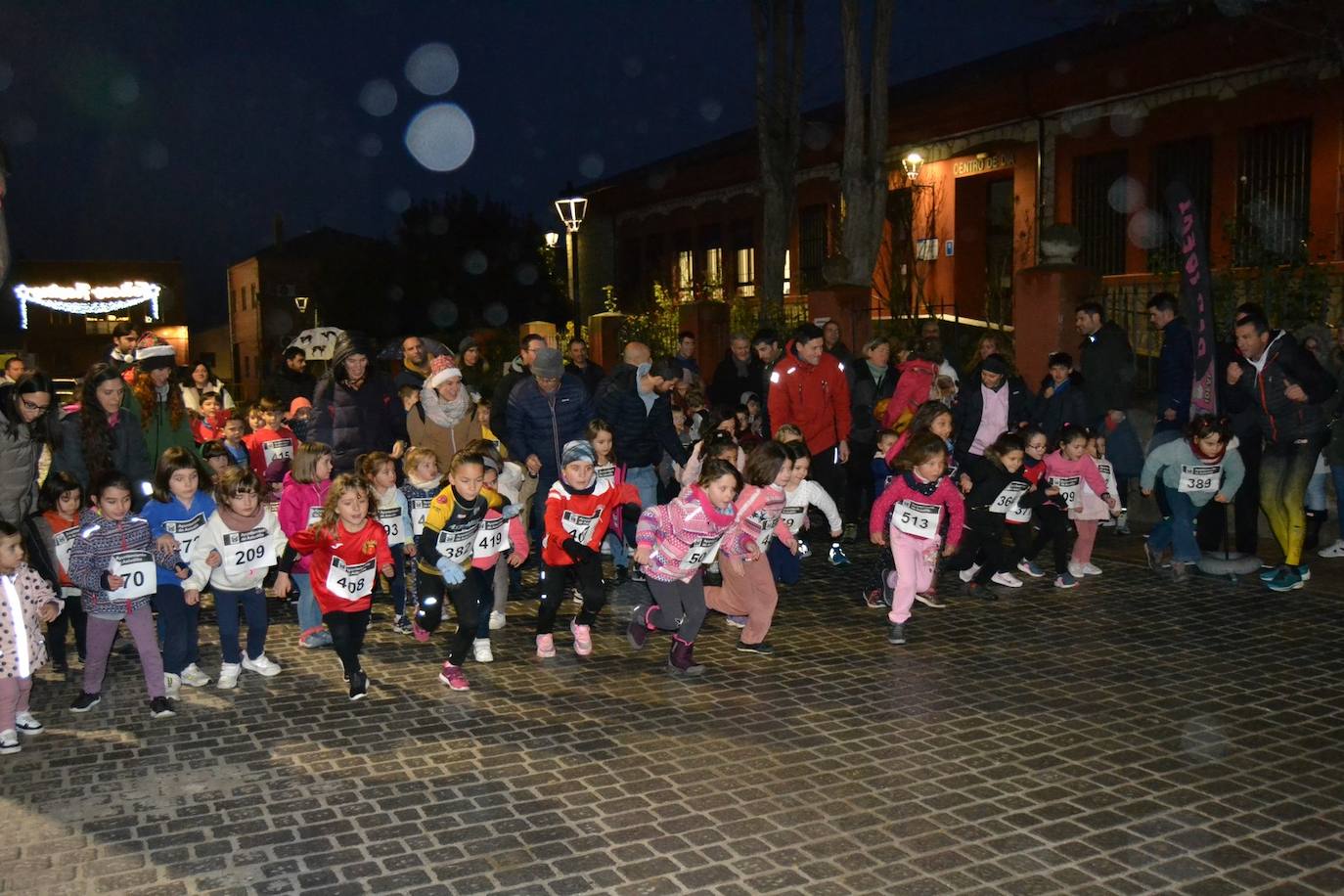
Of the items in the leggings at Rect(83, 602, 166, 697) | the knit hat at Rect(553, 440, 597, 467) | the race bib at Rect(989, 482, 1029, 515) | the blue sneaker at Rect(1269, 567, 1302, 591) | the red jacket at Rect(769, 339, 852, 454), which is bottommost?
the blue sneaker at Rect(1269, 567, 1302, 591)

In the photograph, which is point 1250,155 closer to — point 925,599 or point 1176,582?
point 1176,582

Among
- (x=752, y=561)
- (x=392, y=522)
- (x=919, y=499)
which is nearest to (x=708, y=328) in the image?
(x=919, y=499)

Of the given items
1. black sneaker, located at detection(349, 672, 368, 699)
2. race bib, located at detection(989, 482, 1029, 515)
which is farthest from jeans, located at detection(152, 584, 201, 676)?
race bib, located at detection(989, 482, 1029, 515)

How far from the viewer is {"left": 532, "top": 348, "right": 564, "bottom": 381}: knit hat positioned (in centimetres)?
914

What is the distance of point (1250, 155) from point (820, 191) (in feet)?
40.0

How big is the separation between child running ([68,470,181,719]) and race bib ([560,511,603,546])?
8.16 feet

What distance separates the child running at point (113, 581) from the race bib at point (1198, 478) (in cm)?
758

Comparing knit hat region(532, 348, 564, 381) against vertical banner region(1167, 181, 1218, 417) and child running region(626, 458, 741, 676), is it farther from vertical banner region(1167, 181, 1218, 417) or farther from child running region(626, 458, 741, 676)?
vertical banner region(1167, 181, 1218, 417)

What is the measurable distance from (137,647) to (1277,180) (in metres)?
19.4

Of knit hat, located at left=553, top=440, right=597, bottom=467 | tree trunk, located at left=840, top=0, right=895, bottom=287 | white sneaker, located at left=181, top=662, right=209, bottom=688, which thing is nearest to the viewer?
white sneaker, located at left=181, top=662, right=209, bottom=688

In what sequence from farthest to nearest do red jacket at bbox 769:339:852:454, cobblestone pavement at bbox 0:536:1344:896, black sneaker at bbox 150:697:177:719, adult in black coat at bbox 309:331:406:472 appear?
1. red jacket at bbox 769:339:852:454
2. adult in black coat at bbox 309:331:406:472
3. black sneaker at bbox 150:697:177:719
4. cobblestone pavement at bbox 0:536:1344:896

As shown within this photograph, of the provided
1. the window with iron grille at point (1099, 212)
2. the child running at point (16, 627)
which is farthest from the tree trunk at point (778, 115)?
the child running at point (16, 627)

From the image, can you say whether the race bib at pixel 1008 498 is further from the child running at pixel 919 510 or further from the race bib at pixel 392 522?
the race bib at pixel 392 522

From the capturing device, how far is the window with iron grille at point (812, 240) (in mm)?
30891
